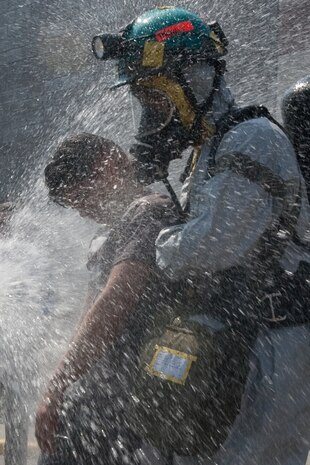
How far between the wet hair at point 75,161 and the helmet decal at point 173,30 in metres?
0.37

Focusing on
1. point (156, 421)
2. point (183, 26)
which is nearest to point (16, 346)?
point (156, 421)

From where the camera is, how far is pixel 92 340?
1925mm

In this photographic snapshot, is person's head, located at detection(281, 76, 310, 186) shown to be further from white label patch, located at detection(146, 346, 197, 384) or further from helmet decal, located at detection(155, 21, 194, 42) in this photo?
white label patch, located at detection(146, 346, 197, 384)

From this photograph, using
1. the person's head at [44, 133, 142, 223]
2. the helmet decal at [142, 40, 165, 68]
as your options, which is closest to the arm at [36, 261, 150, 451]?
the person's head at [44, 133, 142, 223]

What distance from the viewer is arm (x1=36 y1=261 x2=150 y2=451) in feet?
6.25

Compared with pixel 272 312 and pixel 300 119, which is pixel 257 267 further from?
pixel 300 119

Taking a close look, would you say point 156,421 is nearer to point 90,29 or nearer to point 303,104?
point 303,104

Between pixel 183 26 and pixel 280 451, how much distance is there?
131cm

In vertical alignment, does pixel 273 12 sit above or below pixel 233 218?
below

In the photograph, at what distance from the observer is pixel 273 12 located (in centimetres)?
612

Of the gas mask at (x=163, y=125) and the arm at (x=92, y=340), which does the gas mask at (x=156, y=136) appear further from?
the arm at (x=92, y=340)

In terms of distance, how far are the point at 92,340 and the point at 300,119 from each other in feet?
3.03

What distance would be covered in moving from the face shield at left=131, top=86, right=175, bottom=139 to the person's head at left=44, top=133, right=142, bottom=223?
0.11m

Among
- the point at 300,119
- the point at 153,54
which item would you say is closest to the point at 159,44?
the point at 153,54
